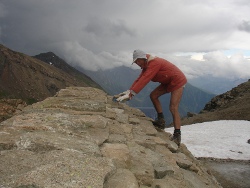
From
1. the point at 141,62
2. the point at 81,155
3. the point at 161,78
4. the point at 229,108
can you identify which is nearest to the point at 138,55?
the point at 141,62

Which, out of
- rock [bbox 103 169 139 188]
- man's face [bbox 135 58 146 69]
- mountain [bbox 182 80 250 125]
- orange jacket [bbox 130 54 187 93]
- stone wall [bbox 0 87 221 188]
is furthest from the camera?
mountain [bbox 182 80 250 125]

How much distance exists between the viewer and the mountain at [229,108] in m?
48.1

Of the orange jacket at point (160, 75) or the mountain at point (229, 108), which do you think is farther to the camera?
the mountain at point (229, 108)

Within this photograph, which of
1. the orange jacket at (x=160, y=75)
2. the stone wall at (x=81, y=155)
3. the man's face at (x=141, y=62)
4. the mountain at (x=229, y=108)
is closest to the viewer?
the stone wall at (x=81, y=155)

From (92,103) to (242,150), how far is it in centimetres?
1900

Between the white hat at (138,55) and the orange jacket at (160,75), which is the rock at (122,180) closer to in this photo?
the orange jacket at (160,75)

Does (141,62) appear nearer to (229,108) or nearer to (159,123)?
(159,123)

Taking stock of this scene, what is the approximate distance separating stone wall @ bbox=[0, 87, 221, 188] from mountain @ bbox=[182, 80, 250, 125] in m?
39.8

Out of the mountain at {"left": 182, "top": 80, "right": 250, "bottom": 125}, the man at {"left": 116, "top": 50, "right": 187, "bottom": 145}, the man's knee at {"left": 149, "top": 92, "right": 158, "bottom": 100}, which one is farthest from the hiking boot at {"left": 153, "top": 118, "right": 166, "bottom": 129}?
the mountain at {"left": 182, "top": 80, "right": 250, "bottom": 125}

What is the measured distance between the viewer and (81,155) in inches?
235

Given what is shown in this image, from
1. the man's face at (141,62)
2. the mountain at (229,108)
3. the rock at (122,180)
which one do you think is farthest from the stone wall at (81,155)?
the mountain at (229,108)

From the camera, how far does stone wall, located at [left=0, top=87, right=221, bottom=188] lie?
16.4 feet

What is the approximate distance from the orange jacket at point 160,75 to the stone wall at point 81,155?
1739 mm

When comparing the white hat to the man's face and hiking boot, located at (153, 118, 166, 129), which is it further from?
hiking boot, located at (153, 118, 166, 129)
